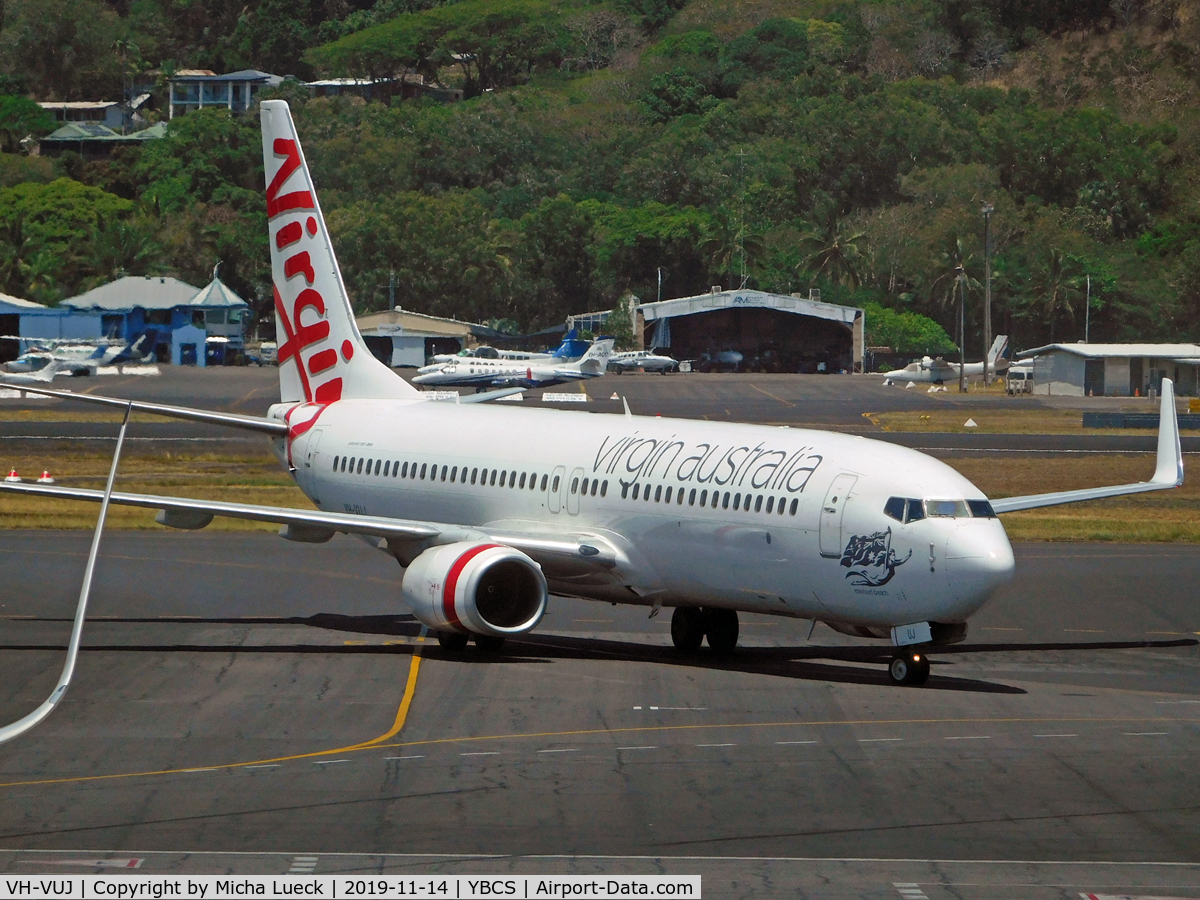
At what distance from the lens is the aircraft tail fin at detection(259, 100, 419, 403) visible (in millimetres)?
45312

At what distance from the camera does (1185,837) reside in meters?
21.4

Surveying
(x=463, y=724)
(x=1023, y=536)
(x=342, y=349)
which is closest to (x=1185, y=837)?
(x=463, y=724)

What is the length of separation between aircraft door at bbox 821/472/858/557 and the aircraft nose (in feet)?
7.01

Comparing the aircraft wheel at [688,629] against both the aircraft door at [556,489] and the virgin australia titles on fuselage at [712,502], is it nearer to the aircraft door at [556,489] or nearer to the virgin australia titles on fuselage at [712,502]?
the virgin australia titles on fuselage at [712,502]

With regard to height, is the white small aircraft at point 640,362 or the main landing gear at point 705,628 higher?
the white small aircraft at point 640,362

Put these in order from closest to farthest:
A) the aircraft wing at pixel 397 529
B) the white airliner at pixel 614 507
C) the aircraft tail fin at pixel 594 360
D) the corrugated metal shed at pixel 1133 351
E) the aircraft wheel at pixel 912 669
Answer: the white airliner at pixel 614 507 → the aircraft wheel at pixel 912 669 → the aircraft wing at pixel 397 529 → the aircraft tail fin at pixel 594 360 → the corrugated metal shed at pixel 1133 351

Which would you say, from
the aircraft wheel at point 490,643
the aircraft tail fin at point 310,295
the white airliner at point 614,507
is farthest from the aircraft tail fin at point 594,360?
the aircraft wheel at point 490,643

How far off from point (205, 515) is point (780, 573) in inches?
463

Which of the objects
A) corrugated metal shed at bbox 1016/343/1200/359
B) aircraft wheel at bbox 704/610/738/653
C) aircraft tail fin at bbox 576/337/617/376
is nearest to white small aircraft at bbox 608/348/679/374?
aircraft tail fin at bbox 576/337/617/376

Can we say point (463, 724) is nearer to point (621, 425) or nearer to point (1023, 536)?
point (621, 425)

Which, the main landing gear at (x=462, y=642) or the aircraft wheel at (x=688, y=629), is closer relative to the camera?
the main landing gear at (x=462, y=642)

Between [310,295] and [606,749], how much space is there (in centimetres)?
2200

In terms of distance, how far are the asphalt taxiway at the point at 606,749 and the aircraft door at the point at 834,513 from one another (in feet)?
8.28

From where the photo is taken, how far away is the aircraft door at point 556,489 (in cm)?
3769
